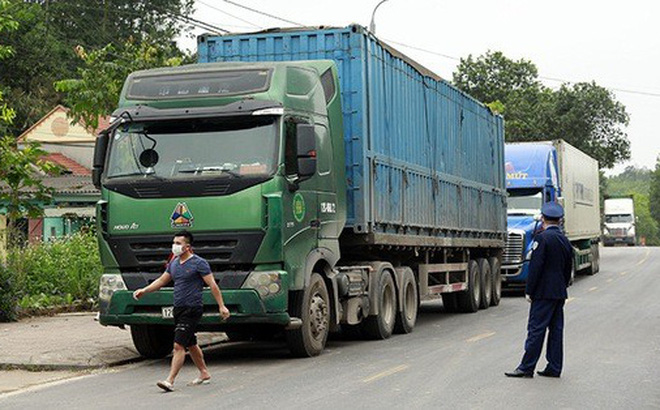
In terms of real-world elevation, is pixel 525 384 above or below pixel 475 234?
below

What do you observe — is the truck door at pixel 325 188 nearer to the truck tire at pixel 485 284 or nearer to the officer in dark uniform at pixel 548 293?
the officer in dark uniform at pixel 548 293

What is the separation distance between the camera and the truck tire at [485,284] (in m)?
24.4

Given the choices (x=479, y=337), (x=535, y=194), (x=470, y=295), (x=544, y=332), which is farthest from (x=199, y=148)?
(x=535, y=194)

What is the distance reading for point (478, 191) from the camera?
23875 millimetres

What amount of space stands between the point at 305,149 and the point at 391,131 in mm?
4008

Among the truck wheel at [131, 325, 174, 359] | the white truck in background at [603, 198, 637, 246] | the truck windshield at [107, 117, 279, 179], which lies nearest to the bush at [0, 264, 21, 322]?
the truck wheel at [131, 325, 174, 359]

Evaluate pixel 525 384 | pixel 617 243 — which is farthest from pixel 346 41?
pixel 617 243

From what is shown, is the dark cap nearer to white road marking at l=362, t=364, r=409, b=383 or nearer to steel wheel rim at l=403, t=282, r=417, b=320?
white road marking at l=362, t=364, r=409, b=383

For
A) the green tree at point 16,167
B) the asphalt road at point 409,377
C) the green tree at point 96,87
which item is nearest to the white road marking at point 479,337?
the asphalt road at point 409,377

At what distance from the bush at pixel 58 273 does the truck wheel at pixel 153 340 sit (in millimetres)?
6110

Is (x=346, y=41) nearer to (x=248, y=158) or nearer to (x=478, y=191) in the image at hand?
(x=248, y=158)

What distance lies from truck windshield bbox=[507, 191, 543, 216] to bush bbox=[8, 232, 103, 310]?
1177 cm

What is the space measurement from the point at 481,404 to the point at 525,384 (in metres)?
1.57

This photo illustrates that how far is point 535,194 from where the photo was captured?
99.0 ft
